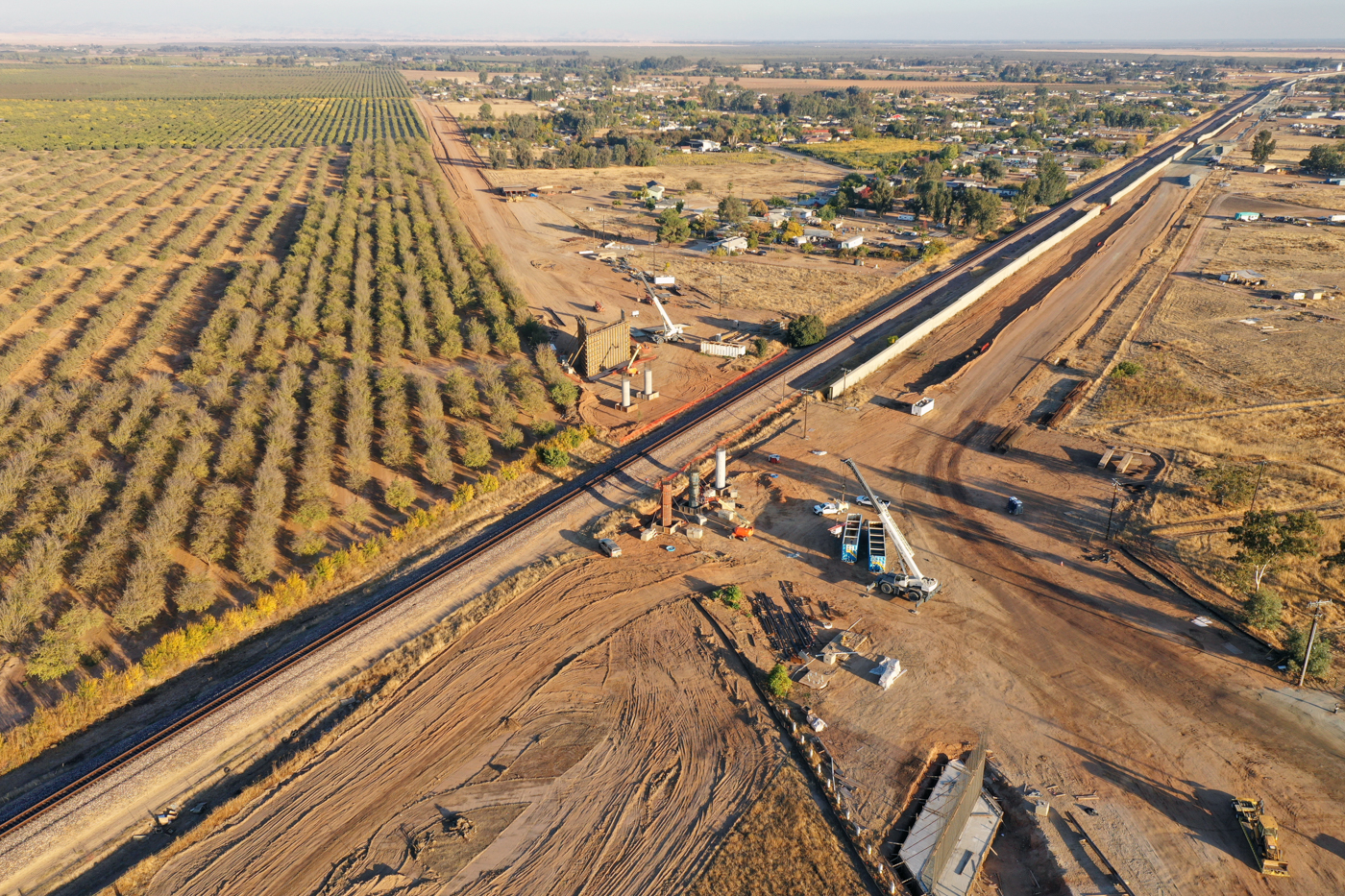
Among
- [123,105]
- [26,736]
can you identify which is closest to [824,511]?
[26,736]

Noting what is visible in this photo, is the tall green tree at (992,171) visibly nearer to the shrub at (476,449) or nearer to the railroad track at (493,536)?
the railroad track at (493,536)

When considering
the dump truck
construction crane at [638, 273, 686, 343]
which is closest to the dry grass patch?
the dump truck

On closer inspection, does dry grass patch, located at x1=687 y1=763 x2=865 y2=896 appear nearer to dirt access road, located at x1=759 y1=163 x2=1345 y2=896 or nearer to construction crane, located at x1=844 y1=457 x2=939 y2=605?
dirt access road, located at x1=759 y1=163 x2=1345 y2=896

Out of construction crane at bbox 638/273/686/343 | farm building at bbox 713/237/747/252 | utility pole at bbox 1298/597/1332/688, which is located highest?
farm building at bbox 713/237/747/252

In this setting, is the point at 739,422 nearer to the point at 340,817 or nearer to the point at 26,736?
the point at 340,817

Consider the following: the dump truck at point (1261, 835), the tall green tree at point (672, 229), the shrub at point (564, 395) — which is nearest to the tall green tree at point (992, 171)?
the tall green tree at point (672, 229)
